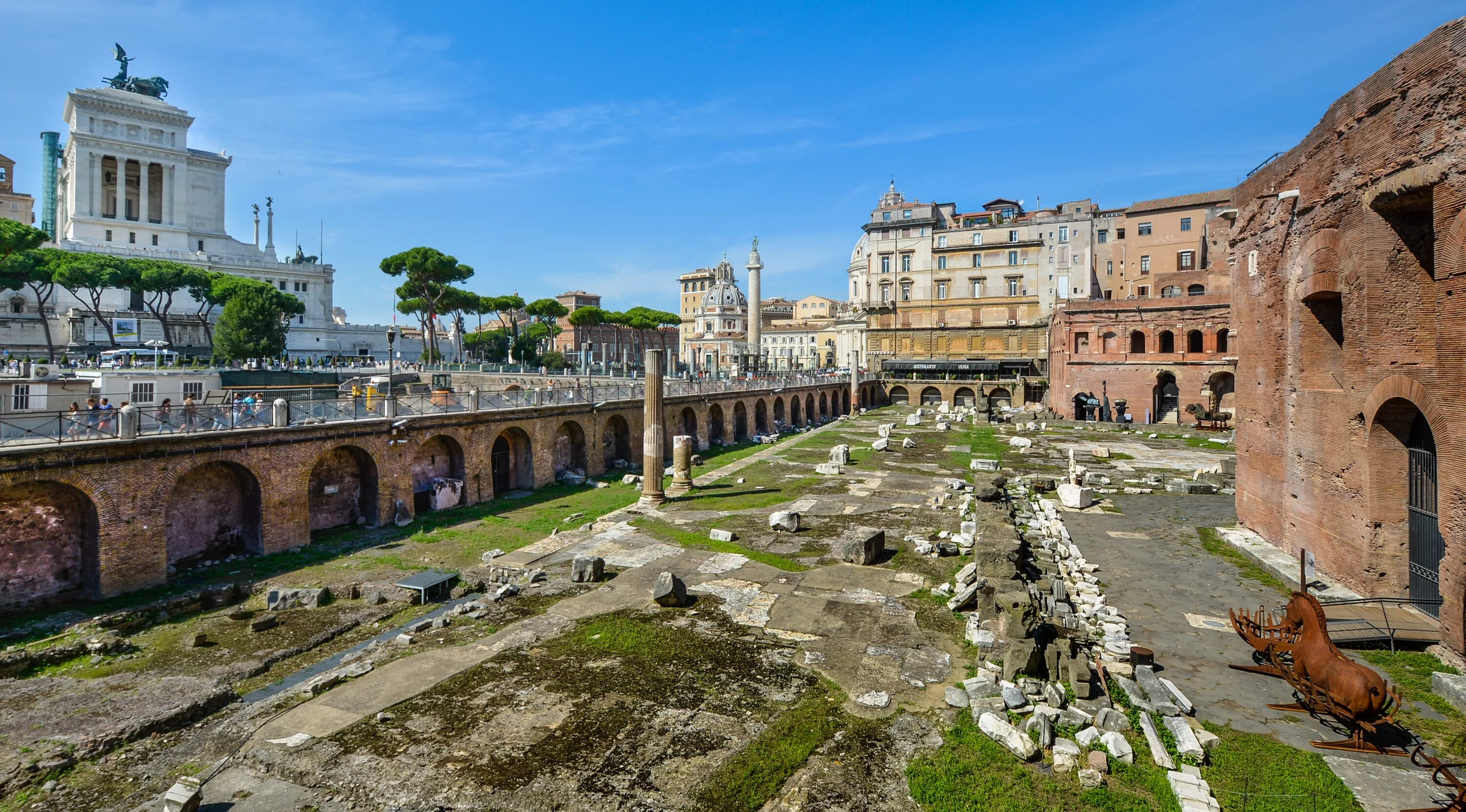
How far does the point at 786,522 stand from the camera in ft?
59.8

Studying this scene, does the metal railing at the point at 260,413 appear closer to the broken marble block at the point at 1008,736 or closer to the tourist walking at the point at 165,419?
the tourist walking at the point at 165,419

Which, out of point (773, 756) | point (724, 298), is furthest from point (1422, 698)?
point (724, 298)

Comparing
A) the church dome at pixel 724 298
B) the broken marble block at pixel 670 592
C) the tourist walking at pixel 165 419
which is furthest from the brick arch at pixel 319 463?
the church dome at pixel 724 298

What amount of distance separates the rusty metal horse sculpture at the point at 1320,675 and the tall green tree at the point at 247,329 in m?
57.2

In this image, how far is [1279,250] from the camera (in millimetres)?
15586

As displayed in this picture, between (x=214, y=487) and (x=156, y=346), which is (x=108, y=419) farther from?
(x=156, y=346)

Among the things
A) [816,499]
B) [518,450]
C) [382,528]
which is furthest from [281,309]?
[816,499]

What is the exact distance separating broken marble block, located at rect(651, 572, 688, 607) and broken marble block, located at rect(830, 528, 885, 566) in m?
4.22

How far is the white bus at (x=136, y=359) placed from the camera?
36.6 m

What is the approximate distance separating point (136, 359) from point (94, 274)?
13.0 meters

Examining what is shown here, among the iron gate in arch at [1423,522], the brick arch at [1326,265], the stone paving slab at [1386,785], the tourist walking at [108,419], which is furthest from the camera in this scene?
the tourist walking at [108,419]

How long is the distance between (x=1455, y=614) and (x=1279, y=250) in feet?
30.2

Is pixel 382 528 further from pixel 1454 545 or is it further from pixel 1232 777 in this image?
pixel 1454 545

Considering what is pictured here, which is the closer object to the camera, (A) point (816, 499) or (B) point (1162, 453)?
(A) point (816, 499)
